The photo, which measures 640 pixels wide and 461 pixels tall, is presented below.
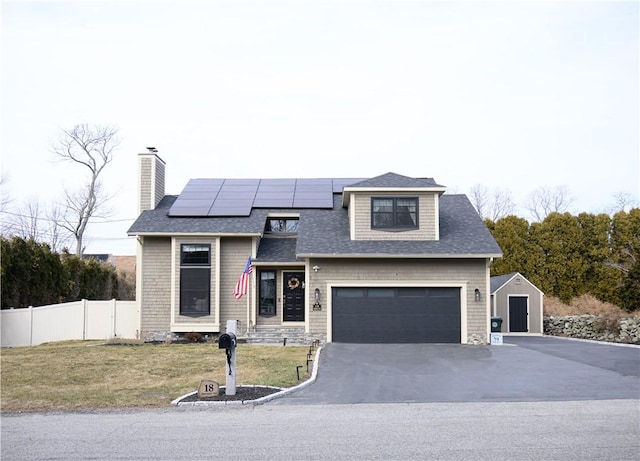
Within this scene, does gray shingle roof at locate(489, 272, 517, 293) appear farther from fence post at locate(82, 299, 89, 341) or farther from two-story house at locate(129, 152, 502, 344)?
fence post at locate(82, 299, 89, 341)

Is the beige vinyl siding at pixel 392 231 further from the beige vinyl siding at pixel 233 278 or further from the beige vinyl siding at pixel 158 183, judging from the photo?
the beige vinyl siding at pixel 158 183

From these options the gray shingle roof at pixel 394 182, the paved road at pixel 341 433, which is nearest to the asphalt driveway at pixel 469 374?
the paved road at pixel 341 433

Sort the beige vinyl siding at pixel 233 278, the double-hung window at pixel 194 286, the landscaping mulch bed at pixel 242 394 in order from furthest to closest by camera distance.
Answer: the beige vinyl siding at pixel 233 278
the double-hung window at pixel 194 286
the landscaping mulch bed at pixel 242 394

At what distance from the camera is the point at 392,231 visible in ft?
70.5

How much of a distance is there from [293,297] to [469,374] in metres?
9.82

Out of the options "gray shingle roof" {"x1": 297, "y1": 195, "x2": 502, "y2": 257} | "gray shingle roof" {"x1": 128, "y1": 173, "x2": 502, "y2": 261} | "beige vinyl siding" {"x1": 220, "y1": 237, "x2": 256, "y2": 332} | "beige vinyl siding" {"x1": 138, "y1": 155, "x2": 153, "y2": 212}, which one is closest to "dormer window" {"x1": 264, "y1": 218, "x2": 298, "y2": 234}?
"gray shingle roof" {"x1": 128, "y1": 173, "x2": 502, "y2": 261}

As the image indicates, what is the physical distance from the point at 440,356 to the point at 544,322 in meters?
12.4

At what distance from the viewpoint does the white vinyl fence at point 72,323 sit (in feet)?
70.4

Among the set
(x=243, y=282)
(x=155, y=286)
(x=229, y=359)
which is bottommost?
(x=229, y=359)

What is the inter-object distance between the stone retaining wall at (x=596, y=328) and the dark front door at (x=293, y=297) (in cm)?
1211

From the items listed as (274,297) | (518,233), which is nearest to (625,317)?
(518,233)

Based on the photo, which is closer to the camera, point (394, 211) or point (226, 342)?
point (226, 342)

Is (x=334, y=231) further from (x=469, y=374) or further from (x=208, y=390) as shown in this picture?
(x=208, y=390)

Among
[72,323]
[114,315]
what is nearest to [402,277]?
[114,315]
